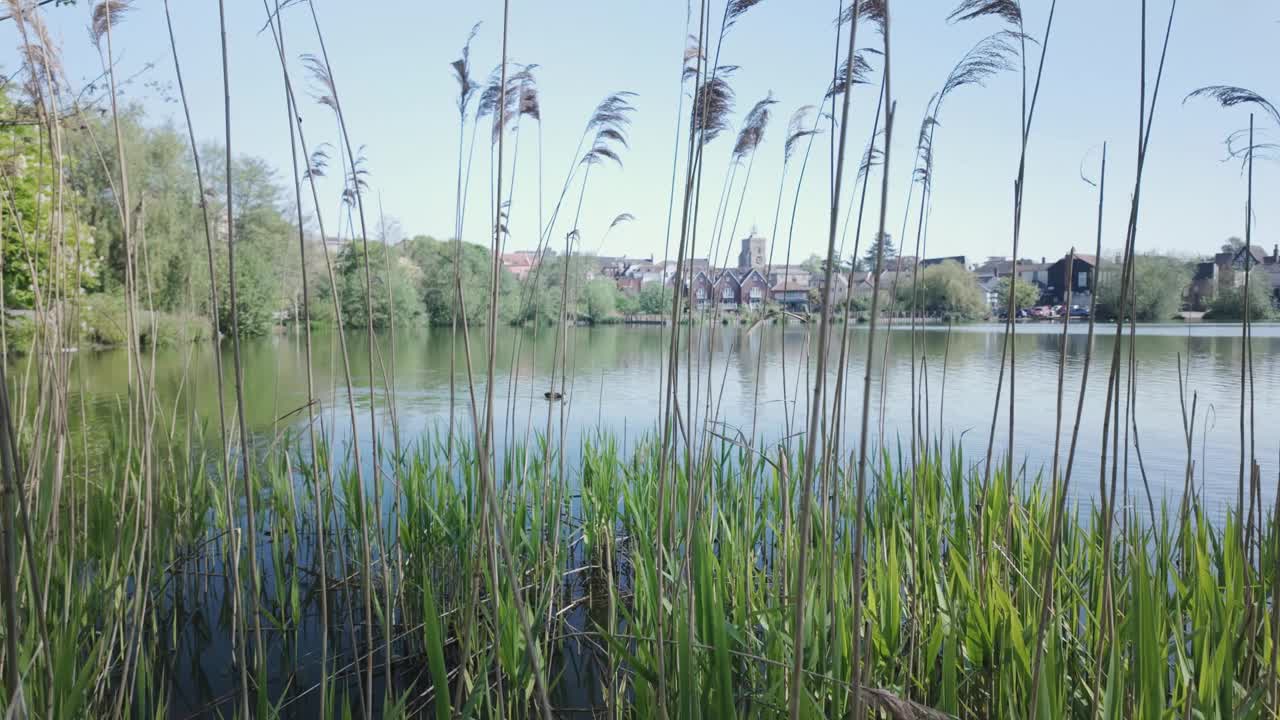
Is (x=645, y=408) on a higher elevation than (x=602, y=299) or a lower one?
lower

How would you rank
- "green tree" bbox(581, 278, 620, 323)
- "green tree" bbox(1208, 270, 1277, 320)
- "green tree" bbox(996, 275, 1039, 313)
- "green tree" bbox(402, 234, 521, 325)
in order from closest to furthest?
"green tree" bbox(1208, 270, 1277, 320)
"green tree" bbox(996, 275, 1039, 313)
"green tree" bbox(402, 234, 521, 325)
"green tree" bbox(581, 278, 620, 323)

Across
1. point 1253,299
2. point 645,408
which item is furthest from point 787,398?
point 1253,299

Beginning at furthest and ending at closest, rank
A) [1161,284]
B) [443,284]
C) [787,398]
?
1. [443,284]
2. [1161,284]
3. [787,398]

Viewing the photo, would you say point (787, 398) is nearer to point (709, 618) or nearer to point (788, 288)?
point (788, 288)

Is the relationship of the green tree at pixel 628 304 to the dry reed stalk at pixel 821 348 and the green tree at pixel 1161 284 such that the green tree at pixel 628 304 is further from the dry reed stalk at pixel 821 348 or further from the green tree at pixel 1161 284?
the dry reed stalk at pixel 821 348

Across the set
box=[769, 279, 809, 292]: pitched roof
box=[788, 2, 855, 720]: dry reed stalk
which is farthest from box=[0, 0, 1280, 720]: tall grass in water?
box=[769, 279, 809, 292]: pitched roof

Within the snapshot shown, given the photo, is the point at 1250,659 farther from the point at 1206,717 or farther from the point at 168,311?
the point at 168,311

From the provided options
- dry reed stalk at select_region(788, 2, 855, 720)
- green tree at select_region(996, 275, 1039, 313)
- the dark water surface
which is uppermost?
green tree at select_region(996, 275, 1039, 313)

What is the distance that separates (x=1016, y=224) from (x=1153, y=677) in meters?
1.10

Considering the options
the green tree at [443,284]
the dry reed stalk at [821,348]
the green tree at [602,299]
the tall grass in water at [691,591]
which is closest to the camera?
the dry reed stalk at [821,348]

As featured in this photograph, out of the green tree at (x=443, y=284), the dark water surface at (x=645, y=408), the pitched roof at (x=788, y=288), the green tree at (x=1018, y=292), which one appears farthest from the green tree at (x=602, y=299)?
the pitched roof at (x=788, y=288)

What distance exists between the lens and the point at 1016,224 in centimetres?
185

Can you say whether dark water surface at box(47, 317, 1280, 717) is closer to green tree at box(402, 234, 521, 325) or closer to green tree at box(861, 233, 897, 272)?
green tree at box(861, 233, 897, 272)

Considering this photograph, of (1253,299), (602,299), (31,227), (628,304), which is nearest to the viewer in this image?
(1253,299)
